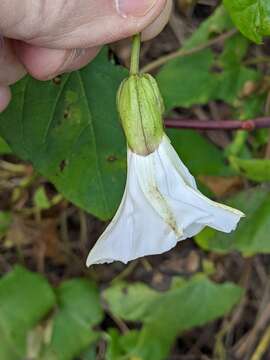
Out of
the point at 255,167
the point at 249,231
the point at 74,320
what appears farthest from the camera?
the point at 74,320

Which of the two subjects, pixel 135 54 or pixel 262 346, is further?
pixel 262 346

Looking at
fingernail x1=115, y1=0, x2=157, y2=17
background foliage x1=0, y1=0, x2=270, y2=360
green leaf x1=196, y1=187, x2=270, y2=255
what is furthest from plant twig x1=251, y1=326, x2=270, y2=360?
fingernail x1=115, y1=0, x2=157, y2=17

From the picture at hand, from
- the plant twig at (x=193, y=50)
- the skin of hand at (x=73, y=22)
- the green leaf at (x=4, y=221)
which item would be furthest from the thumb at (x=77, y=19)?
the green leaf at (x=4, y=221)

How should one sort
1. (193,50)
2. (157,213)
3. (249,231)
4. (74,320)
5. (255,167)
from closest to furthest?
(157,213)
(255,167)
(249,231)
(193,50)
(74,320)

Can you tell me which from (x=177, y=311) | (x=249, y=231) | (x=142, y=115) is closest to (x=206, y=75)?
(x=249, y=231)

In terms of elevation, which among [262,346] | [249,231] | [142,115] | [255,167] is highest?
[142,115]

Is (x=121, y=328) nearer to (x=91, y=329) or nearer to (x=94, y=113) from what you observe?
(x=91, y=329)

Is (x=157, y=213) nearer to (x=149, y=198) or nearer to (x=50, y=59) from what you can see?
(x=149, y=198)

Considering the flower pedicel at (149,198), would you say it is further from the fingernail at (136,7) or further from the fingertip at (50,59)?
the fingertip at (50,59)
